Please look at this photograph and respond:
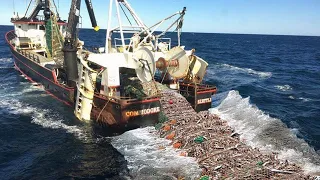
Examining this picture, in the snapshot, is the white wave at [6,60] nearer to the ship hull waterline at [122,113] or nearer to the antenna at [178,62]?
the ship hull waterline at [122,113]

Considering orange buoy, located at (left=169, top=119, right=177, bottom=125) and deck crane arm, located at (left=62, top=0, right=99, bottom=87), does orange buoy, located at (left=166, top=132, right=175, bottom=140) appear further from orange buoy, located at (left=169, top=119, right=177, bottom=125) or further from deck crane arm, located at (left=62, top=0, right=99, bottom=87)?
deck crane arm, located at (left=62, top=0, right=99, bottom=87)

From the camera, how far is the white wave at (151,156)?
16922 mm

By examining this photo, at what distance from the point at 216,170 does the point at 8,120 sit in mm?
20253

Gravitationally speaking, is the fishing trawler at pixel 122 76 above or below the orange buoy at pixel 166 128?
above

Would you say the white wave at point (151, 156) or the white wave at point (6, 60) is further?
the white wave at point (6, 60)

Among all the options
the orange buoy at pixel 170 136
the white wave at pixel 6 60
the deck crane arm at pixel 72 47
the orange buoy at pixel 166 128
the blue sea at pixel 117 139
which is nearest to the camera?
the blue sea at pixel 117 139

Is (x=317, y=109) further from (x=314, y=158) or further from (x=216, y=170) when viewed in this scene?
(x=216, y=170)

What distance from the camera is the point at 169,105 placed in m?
25.3

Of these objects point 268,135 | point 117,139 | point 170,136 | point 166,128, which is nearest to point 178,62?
point 166,128

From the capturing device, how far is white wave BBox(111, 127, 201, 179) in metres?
16.9

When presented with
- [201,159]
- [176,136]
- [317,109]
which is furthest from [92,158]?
[317,109]

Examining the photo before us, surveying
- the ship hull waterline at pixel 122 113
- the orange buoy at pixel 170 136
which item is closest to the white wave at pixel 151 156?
the orange buoy at pixel 170 136

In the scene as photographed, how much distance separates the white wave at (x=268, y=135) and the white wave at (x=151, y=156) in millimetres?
5457

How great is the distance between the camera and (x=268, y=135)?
21.2m
